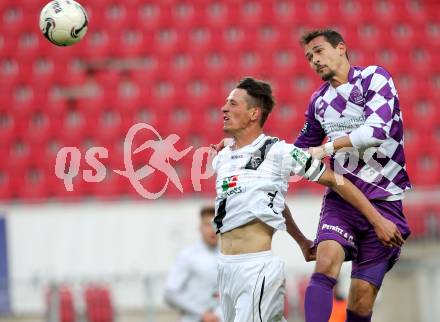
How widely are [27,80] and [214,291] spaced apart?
Result: 7417 millimetres

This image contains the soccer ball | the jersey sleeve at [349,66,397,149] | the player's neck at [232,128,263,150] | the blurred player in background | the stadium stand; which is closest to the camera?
the jersey sleeve at [349,66,397,149]

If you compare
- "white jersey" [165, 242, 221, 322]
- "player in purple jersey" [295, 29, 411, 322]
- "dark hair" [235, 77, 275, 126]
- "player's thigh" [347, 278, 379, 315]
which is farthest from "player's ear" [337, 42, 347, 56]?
"white jersey" [165, 242, 221, 322]

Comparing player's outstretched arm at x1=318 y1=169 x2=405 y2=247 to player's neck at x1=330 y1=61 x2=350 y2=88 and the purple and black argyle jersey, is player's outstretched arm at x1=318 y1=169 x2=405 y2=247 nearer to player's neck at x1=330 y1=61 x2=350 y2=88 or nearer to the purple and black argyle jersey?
the purple and black argyle jersey

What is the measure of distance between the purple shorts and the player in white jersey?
0.79 ft

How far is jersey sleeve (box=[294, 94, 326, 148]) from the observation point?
232 inches

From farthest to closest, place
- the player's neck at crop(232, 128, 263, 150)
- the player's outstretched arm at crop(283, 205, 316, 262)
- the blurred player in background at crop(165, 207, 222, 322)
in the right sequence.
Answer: the blurred player in background at crop(165, 207, 222, 322)
the player's outstretched arm at crop(283, 205, 316, 262)
the player's neck at crop(232, 128, 263, 150)

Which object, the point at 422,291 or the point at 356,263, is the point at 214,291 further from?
the point at 422,291

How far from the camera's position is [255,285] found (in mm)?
5457

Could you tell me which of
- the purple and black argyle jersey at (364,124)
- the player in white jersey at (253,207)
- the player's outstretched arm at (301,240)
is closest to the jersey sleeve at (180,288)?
the player's outstretched arm at (301,240)

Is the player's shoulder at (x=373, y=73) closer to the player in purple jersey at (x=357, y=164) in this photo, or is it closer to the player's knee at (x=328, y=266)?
the player in purple jersey at (x=357, y=164)

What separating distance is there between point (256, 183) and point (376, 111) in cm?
85

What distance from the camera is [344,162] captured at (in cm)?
563

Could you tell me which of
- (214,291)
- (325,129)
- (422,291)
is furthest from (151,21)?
(325,129)

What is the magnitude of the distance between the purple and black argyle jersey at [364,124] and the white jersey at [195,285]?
116 inches
